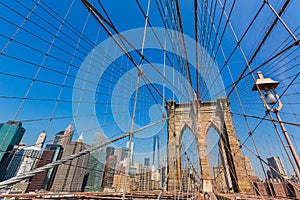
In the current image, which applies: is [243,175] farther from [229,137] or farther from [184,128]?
[184,128]

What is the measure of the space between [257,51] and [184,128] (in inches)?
257

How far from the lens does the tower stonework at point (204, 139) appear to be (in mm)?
6167

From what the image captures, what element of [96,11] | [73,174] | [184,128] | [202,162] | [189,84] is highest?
[189,84]

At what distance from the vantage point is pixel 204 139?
7.66m

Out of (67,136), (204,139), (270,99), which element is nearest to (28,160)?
(67,136)

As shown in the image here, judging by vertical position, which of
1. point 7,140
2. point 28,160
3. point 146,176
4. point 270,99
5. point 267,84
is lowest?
point 146,176

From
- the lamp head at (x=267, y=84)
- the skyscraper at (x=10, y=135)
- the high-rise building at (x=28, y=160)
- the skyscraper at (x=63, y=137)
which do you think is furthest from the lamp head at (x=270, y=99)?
the skyscraper at (x=10, y=135)

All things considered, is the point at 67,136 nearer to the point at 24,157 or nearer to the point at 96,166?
the point at 24,157

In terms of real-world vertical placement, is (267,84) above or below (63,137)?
above

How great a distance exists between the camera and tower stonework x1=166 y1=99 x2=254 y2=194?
6.17 m

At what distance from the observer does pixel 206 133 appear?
7.98 metres

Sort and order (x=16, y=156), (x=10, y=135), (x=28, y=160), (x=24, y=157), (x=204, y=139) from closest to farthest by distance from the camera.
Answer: (x=16, y=156), (x=10, y=135), (x=24, y=157), (x=28, y=160), (x=204, y=139)

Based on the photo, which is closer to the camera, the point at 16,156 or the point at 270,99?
the point at 16,156

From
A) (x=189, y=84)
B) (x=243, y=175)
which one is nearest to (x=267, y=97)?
(x=189, y=84)
